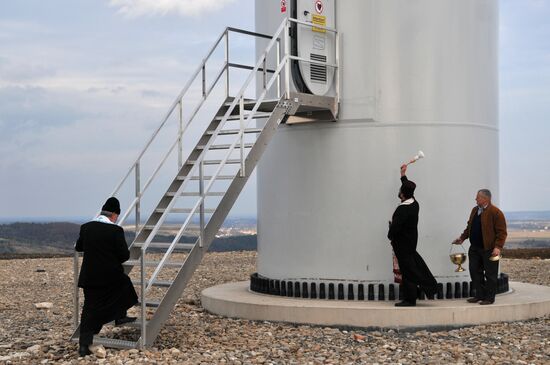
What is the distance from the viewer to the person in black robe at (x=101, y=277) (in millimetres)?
9805

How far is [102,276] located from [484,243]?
510 cm

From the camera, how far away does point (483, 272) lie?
11820mm

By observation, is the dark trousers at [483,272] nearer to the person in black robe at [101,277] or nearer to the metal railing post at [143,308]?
the metal railing post at [143,308]

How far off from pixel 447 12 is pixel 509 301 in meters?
4.18

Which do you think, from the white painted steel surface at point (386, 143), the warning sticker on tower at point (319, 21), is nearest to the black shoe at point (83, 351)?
the white painted steel surface at point (386, 143)

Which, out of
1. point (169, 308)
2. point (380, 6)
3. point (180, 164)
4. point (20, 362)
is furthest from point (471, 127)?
point (20, 362)

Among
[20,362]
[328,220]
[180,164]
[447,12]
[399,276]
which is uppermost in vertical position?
[447,12]

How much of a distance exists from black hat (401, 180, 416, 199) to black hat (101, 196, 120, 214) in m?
3.70

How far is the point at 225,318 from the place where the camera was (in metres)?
12.0

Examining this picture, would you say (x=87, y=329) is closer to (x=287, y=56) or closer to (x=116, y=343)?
(x=116, y=343)

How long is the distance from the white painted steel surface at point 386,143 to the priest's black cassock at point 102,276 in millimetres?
3335

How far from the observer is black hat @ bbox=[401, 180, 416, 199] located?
11195mm

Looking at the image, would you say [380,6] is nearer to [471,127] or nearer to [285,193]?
[471,127]

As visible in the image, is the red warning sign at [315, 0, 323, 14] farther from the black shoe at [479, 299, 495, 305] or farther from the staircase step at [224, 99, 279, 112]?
the black shoe at [479, 299, 495, 305]
